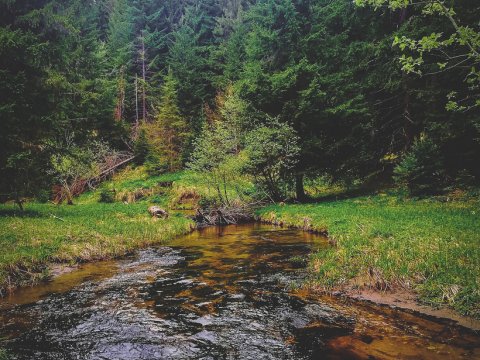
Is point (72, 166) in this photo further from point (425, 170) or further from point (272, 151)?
point (425, 170)

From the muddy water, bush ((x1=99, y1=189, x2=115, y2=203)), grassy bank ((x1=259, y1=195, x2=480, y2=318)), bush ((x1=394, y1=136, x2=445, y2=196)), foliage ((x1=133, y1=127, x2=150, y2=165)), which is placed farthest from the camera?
foliage ((x1=133, y1=127, x2=150, y2=165))

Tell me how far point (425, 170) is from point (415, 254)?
10699mm

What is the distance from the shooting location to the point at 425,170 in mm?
18016

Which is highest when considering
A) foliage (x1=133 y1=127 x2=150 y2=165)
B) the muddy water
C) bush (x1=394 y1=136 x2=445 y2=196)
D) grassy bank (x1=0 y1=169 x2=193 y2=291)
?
foliage (x1=133 y1=127 x2=150 y2=165)

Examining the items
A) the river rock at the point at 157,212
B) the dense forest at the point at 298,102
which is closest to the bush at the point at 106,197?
the dense forest at the point at 298,102

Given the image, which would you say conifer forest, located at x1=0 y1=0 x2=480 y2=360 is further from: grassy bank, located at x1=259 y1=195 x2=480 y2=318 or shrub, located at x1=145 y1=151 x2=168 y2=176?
shrub, located at x1=145 y1=151 x2=168 y2=176

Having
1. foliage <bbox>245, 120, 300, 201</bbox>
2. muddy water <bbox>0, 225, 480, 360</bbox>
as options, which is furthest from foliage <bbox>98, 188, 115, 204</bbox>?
muddy water <bbox>0, 225, 480, 360</bbox>

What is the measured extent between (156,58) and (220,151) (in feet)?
115

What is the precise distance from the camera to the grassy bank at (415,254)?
7.39 meters

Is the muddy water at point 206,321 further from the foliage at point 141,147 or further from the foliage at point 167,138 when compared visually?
the foliage at point 141,147

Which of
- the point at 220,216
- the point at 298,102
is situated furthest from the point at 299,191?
the point at 220,216

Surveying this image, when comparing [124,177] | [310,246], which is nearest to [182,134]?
[124,177]

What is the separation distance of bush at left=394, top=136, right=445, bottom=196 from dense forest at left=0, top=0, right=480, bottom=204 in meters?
0.07

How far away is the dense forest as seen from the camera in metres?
16.2
